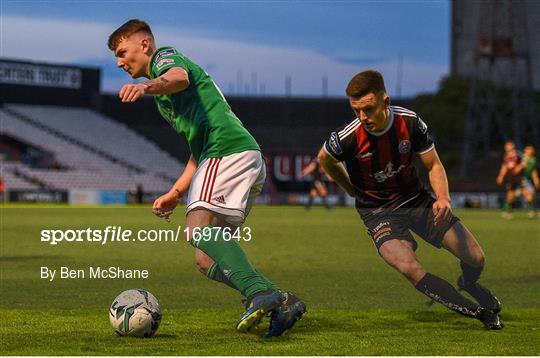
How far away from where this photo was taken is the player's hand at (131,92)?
539cm

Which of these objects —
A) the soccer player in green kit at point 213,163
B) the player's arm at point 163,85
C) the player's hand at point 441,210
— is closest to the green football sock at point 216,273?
the soccer player in green kit at point 213,163

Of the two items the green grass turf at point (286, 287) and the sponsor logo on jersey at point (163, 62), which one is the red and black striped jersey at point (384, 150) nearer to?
the green grass turf at point (286, 287)

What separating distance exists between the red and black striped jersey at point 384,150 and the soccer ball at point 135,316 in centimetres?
170

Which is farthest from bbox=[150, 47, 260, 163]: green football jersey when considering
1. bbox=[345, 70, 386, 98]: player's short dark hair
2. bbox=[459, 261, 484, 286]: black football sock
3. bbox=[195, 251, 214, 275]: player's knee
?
bbox=[459, 261, 484, 286]: black football sock

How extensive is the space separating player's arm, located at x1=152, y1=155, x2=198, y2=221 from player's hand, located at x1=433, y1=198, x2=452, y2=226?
1689 millimetres

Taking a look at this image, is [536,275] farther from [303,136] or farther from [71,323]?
[303,136]

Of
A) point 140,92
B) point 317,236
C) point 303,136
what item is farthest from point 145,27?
point 303,136

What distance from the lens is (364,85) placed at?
6770mm

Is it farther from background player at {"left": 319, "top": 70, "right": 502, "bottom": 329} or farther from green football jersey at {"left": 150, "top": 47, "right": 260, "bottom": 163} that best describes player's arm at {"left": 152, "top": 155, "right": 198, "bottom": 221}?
background player at {"left": 319, "top": 70, "right": 502, "bottom": 329}

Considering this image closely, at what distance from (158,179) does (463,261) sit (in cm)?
4322

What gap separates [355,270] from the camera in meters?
12.6

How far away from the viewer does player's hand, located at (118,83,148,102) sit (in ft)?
17.7

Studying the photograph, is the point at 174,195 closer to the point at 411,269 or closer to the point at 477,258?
the point at 411,269

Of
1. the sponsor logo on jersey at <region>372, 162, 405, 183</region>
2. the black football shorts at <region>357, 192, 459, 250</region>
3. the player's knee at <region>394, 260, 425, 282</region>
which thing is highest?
the sponsor logo on jersey at <region>372, 162, 405, 183</region>
